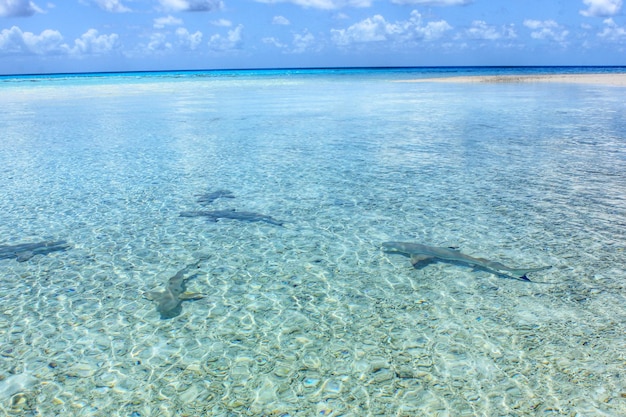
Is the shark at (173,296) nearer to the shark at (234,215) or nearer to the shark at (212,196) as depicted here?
the shark at (234,215)

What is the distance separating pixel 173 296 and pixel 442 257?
362 cm

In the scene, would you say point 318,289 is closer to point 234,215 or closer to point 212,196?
point 234,215

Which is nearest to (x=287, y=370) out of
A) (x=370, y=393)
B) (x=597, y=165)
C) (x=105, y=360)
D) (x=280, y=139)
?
(x=370, y=393)

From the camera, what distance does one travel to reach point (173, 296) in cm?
582

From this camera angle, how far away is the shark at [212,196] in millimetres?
9633

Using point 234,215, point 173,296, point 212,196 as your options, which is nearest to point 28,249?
point 173,296

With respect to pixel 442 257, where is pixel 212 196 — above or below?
above

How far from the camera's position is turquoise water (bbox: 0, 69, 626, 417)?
13.8ft

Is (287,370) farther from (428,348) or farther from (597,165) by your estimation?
(597,165)

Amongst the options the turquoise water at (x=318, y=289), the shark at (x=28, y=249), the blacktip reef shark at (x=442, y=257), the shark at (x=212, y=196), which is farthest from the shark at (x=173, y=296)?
the shark at (x=212, y=196)

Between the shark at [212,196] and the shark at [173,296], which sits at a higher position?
the shark at [212,196]

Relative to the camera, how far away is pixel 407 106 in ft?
88.3

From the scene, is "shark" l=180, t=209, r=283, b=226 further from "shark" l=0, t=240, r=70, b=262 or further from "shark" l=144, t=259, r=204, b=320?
"shark" l=144, t=259, r=204, b=320

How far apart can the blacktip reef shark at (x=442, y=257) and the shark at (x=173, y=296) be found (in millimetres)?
2883
